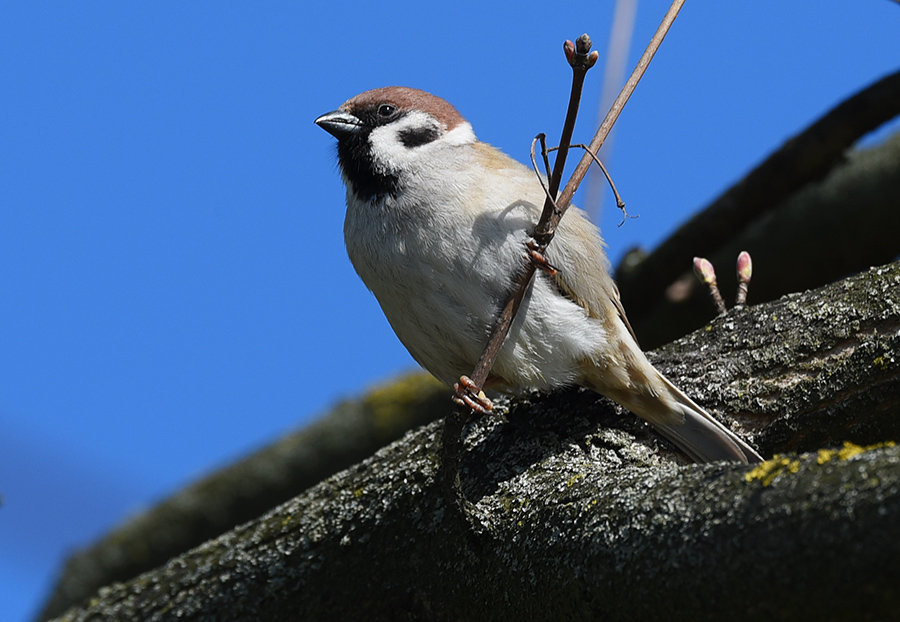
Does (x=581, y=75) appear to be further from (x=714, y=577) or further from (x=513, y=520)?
(x=513, y=520)

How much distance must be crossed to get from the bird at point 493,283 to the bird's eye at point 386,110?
0.30 metres

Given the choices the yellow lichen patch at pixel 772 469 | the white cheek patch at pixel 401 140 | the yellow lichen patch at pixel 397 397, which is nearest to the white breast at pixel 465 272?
the white cheek patch at pixel 401 140

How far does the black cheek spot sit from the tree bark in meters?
1.08

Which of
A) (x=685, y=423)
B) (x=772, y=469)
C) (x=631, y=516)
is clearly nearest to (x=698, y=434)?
(x=685, y=423)

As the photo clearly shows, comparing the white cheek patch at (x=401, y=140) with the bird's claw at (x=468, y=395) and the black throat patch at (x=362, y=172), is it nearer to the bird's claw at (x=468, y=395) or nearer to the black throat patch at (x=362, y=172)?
the black throat patch at (x=362, y=172)

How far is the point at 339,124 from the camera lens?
370 cm

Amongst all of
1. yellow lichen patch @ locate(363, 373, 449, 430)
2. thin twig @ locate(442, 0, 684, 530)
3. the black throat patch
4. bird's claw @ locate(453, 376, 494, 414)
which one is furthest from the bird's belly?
yellow lichen patch @ locate(363, 373, 449, 430)

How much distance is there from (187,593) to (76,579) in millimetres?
2561

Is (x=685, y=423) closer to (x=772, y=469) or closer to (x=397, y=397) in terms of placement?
(x=772, y=469)

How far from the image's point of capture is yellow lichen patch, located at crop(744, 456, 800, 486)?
5.96ft

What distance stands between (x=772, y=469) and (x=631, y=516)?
364 mm

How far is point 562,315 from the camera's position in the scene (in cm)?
312

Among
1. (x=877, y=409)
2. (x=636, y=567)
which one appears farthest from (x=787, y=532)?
(x=877, y=409)

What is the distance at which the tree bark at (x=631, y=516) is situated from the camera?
168 cm
